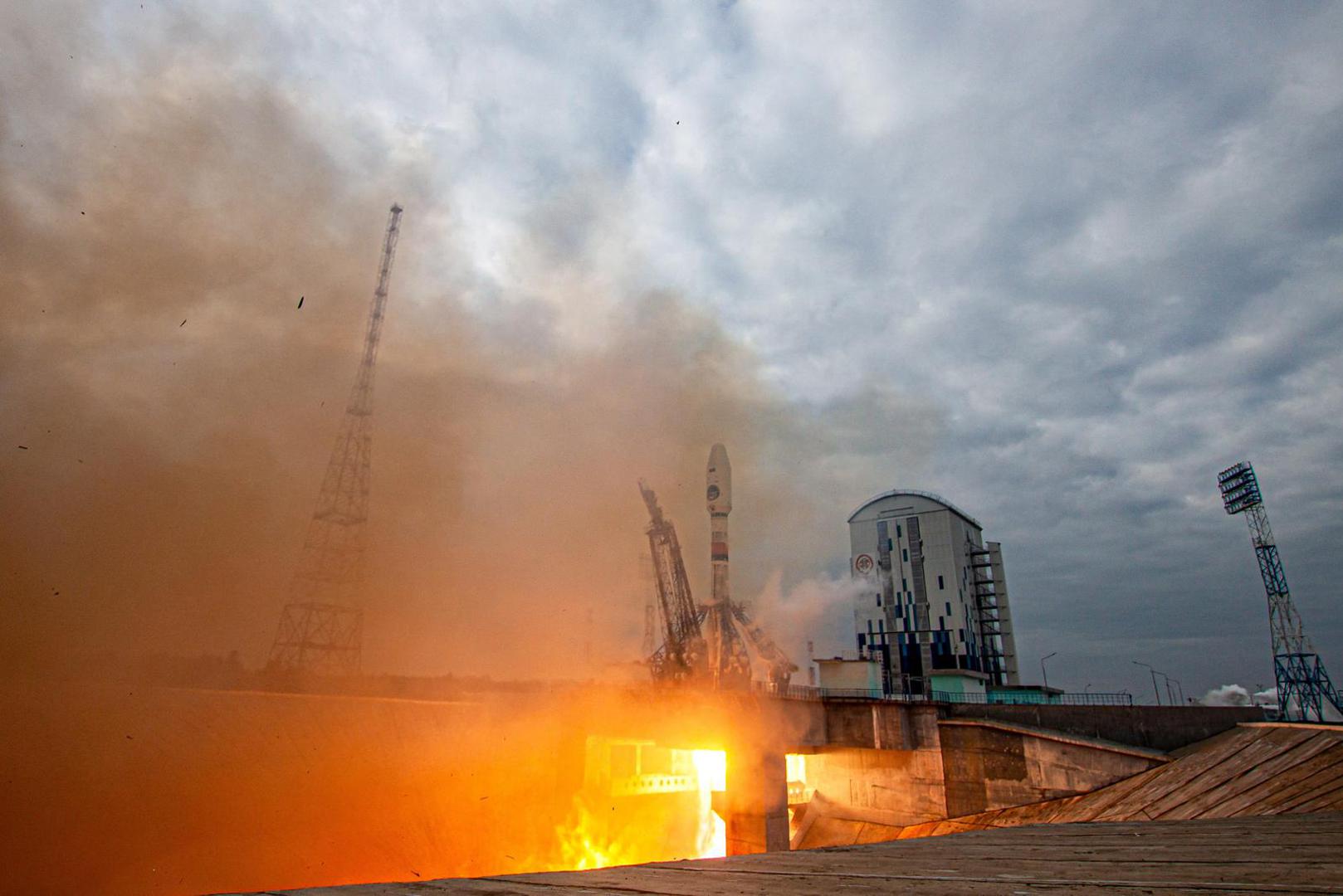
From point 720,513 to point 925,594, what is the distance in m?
25.4

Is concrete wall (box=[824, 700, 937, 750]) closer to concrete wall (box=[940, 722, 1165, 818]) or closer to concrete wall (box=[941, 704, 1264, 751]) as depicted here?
concrete wall (box=[940, 722, 1165, 818])

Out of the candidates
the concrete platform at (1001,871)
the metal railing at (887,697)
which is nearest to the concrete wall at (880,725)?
the metal railing at (887,697)

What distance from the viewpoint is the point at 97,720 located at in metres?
38.4

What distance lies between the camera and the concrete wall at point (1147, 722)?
32.4m

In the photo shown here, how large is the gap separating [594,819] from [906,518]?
43.0 m

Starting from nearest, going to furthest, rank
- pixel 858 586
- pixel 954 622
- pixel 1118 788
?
pixel 1118 788, pixel 954 622, pixel 858 586

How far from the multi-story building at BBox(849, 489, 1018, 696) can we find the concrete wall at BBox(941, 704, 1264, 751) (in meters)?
26.4

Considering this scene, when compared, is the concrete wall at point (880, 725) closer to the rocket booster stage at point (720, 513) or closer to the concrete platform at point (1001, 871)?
the rocket booster stage at point (720, 513)

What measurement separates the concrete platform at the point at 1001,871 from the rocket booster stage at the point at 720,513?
48.0 m

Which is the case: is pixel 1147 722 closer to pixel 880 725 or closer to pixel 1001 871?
pixel 880 725

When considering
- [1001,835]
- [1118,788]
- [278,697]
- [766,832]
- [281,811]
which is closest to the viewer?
[1001,835]

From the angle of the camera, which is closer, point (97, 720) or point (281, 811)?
point (97, 720)

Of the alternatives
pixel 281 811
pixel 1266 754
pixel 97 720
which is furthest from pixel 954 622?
pixel 97 720

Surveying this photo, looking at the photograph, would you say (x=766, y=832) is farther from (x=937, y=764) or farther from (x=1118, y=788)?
(x=1118, y=788)
